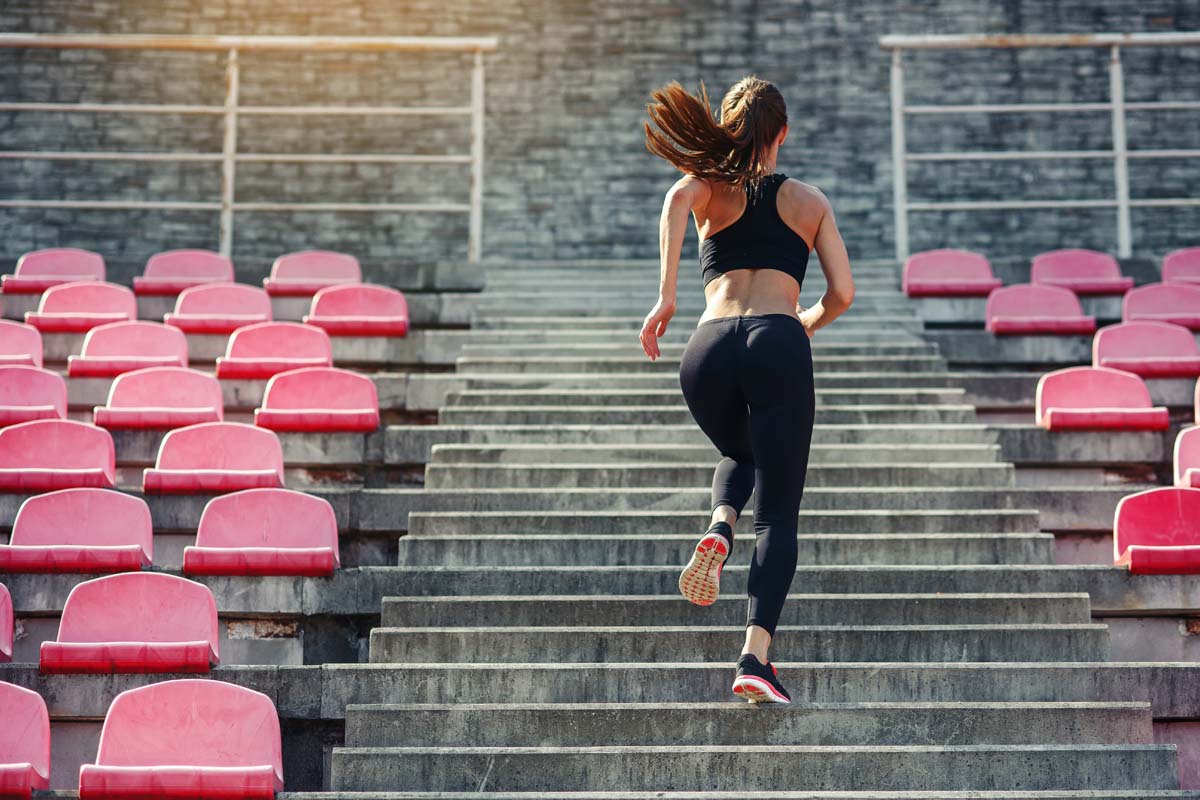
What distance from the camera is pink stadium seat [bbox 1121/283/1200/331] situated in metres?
7.52

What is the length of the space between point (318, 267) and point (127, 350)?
1.66m

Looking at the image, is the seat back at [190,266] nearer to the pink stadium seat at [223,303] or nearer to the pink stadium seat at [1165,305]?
the pink stadium seat at [223,303]

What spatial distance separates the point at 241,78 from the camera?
38.1 feet

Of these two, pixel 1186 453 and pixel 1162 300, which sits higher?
pixel 1162 300

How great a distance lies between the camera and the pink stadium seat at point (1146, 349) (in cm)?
669

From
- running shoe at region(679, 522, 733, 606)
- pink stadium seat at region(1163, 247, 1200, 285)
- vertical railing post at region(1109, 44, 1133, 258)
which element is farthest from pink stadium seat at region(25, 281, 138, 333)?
vertical railing post at region(1109, 44, 1133, 258)

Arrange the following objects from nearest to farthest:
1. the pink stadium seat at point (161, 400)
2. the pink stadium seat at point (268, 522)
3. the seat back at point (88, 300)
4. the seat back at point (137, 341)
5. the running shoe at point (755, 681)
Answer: the running shoe at point (755, 681) < the pink stadium seat at point (268, 522) < the pink stadium seat at point (161, 400) < the seat back at point (137, 341) < the seat back at point (88, 300)

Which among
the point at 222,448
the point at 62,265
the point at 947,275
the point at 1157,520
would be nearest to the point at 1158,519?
the point at 1157,520

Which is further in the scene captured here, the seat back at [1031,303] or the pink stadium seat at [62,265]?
the pink stadium seat at [62,265]

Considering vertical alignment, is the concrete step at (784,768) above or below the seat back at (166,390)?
below

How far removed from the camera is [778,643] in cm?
446

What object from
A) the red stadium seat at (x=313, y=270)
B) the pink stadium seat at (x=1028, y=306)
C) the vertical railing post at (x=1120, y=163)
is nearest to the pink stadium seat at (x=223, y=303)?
the red stadium seat at (x=313, y=270)

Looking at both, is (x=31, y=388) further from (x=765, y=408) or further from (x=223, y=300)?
(x=765, y=408)

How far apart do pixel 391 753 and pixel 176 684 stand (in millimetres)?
Answer: 601
